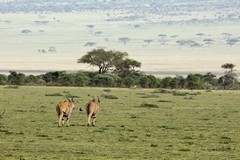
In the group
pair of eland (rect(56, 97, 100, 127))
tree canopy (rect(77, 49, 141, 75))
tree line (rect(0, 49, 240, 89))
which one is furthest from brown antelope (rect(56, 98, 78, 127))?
tree canopy (rect(77, 49, 141, 75))

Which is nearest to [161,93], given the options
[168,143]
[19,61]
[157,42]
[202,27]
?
[168,143]

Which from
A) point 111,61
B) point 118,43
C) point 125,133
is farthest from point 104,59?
point 118,43

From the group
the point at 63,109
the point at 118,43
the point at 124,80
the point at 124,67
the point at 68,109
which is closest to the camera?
the point at 63,109

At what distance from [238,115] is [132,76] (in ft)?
85.1

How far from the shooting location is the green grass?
44.2ft

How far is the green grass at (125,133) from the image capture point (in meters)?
13.5

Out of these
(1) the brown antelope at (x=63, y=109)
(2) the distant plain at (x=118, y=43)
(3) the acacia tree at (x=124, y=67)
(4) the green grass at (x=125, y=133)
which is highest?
(2) the distant plain at (x=118, y=43)

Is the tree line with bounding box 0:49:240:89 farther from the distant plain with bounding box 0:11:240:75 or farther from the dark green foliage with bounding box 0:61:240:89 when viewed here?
the distant plain with bounding box 0:11:240:75

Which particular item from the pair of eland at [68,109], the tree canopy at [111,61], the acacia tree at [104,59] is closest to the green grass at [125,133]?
the pair of eland at [68,109]

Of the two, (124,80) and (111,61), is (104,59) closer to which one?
(111,61)

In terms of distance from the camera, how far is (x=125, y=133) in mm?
16734

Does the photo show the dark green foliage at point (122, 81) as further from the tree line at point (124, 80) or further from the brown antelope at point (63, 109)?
the brown antelope at point (63, 109)

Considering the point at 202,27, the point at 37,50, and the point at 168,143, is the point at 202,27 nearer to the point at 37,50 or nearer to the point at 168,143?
the point at 37,50

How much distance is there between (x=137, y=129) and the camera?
58.0 feet
